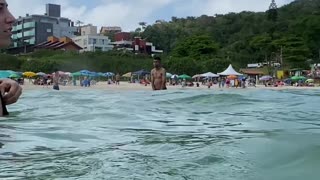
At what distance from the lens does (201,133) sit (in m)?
3.98

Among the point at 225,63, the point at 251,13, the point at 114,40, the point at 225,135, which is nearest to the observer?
the point at 225,135

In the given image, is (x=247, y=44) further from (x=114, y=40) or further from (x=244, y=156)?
(x=244, y=156)

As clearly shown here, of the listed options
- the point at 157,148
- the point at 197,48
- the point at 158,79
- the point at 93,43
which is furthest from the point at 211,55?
the point at 157,148

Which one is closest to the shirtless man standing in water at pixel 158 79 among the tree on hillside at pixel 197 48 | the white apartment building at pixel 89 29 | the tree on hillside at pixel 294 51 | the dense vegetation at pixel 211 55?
the dense vegetation at pixel 211 55

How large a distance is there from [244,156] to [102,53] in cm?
7104

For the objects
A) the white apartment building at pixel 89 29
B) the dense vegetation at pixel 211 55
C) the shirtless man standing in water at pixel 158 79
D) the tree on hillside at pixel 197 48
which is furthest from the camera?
the white apartment building at pixel 89 29

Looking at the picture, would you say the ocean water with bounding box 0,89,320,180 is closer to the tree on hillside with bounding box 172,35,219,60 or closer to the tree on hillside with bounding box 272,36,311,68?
the tree on hillside with bounding box 272,36,311,68

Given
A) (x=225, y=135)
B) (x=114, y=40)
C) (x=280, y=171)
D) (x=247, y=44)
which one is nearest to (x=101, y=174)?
(x=280, y=171)

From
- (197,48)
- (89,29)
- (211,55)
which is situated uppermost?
(89,29)

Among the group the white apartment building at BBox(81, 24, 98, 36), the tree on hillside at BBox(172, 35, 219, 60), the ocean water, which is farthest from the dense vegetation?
the ocean water

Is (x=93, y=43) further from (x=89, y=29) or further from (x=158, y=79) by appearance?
(x=158, y=79)

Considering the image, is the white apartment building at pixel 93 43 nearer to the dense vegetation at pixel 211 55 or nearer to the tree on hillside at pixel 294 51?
the dense vegetation at pixel 211 55

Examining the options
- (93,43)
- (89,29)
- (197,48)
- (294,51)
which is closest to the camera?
(294,51)

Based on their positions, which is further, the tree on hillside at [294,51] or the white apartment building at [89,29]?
the white apartment building at [89,29]
